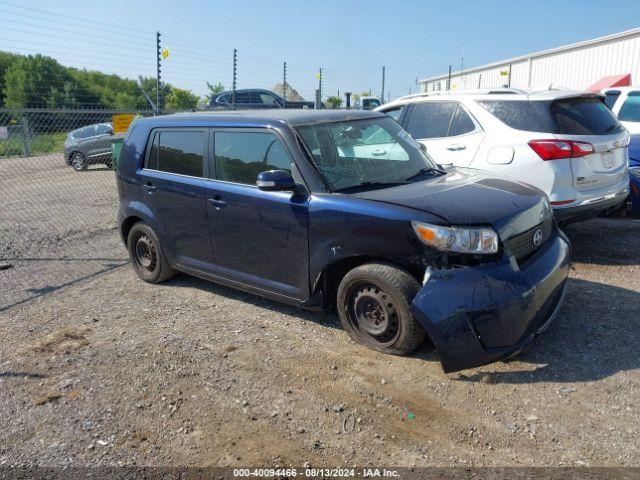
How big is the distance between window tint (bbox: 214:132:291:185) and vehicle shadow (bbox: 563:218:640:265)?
12.0 feet

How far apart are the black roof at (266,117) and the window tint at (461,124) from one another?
166 cm

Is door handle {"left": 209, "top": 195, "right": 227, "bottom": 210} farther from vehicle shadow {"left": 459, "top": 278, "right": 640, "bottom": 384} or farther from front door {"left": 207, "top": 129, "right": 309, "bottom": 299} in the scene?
vehicle shadow {"left": 459, "top": 278, "right": 640, "bottom": 384}

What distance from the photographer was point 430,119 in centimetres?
689

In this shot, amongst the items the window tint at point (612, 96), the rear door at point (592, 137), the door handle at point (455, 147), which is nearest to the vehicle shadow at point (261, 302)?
the door handle at point (455, 147)

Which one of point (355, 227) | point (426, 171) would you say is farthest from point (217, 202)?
point (426, 171)

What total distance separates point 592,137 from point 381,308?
330 centimetres

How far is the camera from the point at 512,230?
371 centimetres

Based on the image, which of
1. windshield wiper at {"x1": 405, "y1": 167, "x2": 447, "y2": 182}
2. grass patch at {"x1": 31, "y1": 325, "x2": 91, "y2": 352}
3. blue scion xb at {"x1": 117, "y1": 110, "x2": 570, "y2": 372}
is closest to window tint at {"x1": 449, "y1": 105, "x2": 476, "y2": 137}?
blue scion xb at {"x1": 117, "y1": 110, "x2": 570, "y2": 372}

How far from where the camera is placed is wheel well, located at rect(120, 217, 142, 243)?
5.82m

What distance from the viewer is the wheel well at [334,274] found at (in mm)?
4031

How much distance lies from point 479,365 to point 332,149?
1999 millimetres

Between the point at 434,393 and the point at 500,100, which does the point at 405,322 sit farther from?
the point at 500,100

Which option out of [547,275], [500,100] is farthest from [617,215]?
[547,275]

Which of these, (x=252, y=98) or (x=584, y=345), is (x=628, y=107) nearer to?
(x=584, y=345)
